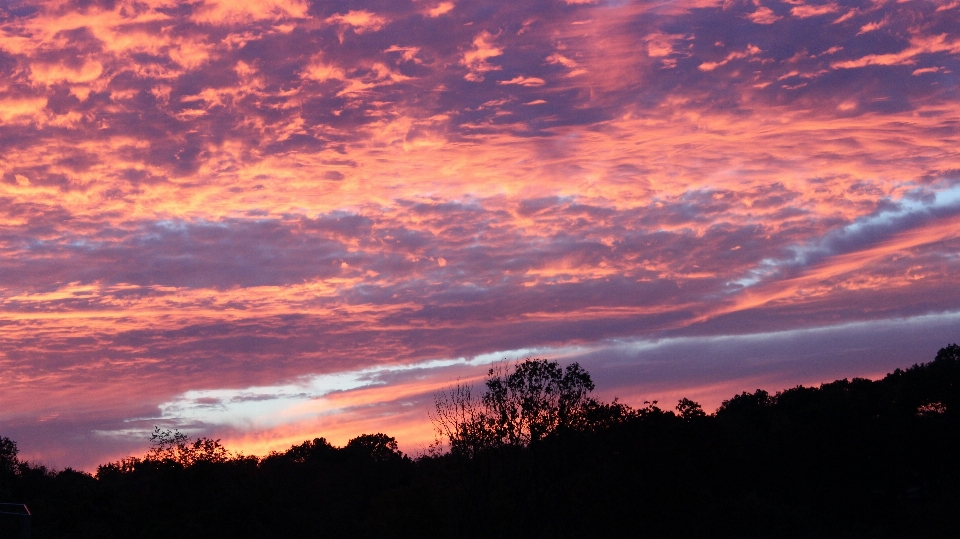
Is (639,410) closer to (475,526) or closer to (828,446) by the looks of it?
(475,526)

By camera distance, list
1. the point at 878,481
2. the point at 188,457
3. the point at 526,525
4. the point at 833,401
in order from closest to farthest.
Result: the point at 526,525
the point at 188,457
the point at 878,481
the point at 833,401

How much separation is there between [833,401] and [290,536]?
45.6 m

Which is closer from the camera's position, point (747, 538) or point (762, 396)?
point (747, 538)

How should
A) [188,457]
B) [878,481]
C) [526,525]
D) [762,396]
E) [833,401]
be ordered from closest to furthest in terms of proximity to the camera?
[526,525], [188,457], [878,481], [833,401], [762,396]

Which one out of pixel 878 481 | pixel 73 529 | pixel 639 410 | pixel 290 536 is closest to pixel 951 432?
pixel 878 481

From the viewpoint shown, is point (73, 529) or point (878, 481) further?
point (878, 481)

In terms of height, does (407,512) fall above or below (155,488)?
below

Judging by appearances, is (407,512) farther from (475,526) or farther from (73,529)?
(73,529)

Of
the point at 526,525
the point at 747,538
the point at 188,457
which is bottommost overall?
the point at 747,538

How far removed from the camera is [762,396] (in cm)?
9081

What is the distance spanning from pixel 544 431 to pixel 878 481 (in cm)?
3276

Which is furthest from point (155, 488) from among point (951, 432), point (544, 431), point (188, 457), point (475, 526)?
point (951, 432)

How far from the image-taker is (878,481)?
6675 cm

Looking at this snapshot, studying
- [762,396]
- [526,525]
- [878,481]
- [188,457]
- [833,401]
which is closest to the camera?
[526,525]
